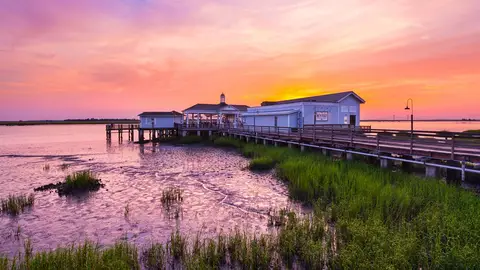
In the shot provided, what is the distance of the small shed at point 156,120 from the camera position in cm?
5474

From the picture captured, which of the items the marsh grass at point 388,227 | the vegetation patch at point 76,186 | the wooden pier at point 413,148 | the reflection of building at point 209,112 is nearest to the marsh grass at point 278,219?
the marsh grass at point 388,227

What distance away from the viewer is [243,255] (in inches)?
293

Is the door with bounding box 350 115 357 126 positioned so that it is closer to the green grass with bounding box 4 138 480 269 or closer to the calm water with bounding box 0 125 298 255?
the calm water with bounding box 0 125 298 255

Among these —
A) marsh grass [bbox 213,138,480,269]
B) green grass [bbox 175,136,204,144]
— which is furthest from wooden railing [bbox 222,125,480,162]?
green grass [bbox 175,136,204,144]

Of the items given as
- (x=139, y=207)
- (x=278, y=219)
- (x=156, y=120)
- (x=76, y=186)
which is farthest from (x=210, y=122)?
(x=278, y=219)

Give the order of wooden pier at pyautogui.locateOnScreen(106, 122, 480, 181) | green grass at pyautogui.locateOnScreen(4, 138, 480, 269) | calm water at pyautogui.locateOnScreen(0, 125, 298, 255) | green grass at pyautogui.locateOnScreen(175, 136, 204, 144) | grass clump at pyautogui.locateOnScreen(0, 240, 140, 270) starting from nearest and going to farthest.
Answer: grass clump at pyautogui.locateOnScreen(0, 240, 140, 270) < green grass at pyautogui.locateOnScreen(4, 138, 480, 269) < calm water at pyautogui.locateOnScreen(0, 125, 298, 255) < wooden pier at pyautogui.locateOnScreen(106, 122, 480, 181) < green grass at pyautogui.locateOnScreen(175, 136, 204, 144)

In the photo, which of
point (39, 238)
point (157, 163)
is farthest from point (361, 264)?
point (157, 163)

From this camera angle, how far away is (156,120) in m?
55.3

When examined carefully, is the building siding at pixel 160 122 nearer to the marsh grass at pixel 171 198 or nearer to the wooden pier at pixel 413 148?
the wooden pier at pixel 413 148

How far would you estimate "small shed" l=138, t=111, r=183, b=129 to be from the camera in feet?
180

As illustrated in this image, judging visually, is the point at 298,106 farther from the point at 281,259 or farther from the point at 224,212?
the point at 281,259

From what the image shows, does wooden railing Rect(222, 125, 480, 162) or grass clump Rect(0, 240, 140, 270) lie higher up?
wooden railing Rect(222, 125, 480, 162)

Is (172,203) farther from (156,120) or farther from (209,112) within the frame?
(156,120)

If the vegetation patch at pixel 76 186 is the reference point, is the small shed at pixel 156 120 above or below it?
above
